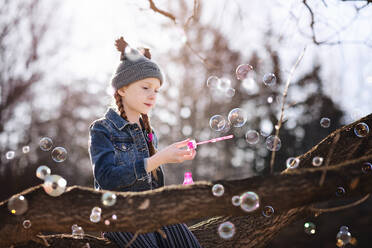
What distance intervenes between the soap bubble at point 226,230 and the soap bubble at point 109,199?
910 millimetres

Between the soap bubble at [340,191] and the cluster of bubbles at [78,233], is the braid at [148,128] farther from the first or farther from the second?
the soap bubble at [340,191]

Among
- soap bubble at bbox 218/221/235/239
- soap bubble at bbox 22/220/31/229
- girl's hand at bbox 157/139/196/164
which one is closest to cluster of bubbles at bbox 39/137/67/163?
soap bubble at bbox 22/220/31/229

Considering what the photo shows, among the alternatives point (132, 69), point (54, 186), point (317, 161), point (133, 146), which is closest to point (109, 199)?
point (54, 186)

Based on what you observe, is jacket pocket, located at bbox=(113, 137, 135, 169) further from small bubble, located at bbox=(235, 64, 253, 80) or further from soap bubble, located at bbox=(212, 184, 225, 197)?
small bubble, located at bbox=(235, 64, 253, 80)

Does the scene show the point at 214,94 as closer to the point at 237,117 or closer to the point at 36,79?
the point at 36,79

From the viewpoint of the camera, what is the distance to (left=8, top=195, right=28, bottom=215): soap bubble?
6.88 ft

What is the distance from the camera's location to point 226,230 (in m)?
2.63

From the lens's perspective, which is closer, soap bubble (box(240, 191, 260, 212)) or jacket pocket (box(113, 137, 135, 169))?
soap bubble (box(240, 191, 260, 212))

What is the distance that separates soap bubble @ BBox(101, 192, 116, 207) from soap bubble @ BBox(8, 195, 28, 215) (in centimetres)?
46

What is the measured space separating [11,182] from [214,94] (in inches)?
282

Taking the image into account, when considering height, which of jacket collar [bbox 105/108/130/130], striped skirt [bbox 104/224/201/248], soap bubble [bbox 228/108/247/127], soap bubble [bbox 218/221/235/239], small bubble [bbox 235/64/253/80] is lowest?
soap bubble [bbox 218/221/235/239]

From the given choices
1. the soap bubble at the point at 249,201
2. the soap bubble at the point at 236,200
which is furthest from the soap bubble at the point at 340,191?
the soap bubble at the point at 236,200

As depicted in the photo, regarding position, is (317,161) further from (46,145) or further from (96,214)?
(46,145)

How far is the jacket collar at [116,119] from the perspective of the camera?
8.74 feet
